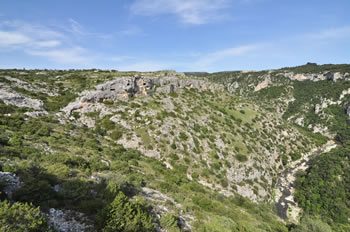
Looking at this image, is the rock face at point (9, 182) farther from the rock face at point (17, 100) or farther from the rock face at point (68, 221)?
the rock face at point (17, 100)

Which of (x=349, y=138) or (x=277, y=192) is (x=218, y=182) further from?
(x=349, y=138)

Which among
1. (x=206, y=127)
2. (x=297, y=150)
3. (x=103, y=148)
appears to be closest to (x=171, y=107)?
(x=206, y=127)

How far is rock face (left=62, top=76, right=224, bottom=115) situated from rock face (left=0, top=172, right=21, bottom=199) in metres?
31.9

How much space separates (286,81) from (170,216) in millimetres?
177217

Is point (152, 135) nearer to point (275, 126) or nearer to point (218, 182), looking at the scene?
point (218, 182)

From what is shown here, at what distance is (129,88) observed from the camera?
5806 centimetres

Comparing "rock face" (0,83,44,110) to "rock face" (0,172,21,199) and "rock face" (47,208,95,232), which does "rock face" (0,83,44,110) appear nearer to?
"rock face" (0,172,21,199)

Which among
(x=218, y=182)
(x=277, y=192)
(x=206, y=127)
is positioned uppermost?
(x=206, y=127)

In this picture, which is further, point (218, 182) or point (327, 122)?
point (327, 122)

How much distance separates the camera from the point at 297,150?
70.3m

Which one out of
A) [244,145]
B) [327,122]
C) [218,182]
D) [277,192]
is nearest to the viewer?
[218,182]

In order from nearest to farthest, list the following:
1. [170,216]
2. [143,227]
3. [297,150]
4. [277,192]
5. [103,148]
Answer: [143,227] < [170,216] < [103,148] < [277,192] < [297,150]

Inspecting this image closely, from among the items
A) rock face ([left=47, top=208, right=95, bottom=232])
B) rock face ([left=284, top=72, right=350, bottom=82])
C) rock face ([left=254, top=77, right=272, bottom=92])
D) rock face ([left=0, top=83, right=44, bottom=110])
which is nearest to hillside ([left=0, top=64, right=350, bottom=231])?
rock face ([left=47, top=208, right=95, bottom=232])

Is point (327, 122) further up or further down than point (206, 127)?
further down
